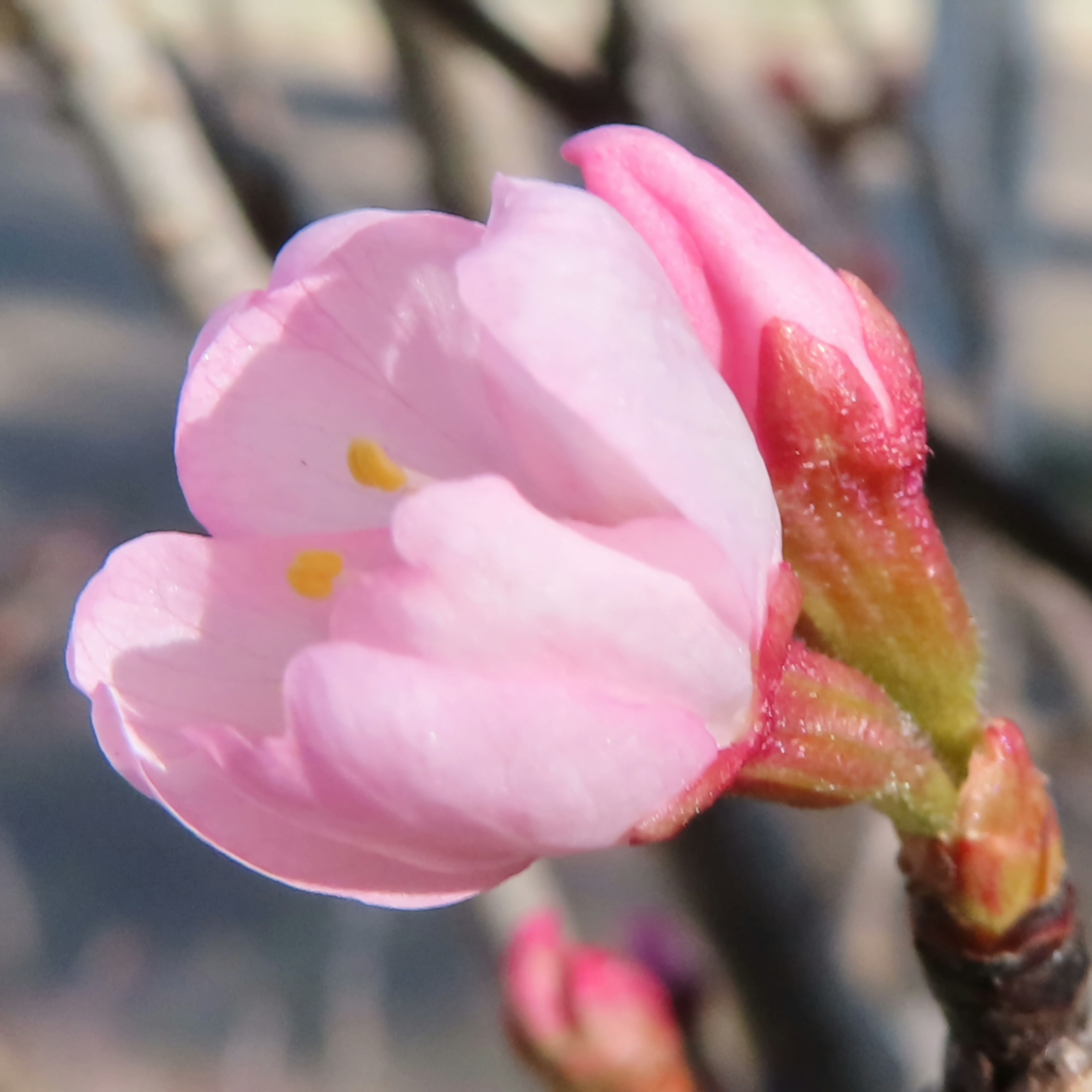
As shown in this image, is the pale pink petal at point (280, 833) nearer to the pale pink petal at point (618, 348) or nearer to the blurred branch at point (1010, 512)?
the pale pink petal at point (618, 348)

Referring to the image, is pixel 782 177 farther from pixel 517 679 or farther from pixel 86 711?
pixel 86 711

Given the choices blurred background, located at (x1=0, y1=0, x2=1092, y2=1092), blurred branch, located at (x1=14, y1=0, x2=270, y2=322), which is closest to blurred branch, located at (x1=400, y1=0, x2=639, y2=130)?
blurred background, located at (x1=0, y1=0, x2=1092, y2=1092)

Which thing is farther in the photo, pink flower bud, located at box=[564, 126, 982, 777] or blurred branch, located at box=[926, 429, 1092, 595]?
blurred branch, located at box=[926, 429, 1092, 595]

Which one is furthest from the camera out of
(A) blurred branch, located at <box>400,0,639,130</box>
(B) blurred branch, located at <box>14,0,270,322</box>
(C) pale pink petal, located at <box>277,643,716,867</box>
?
(A) blurred branch, located at <box>400,0,639,130</box>

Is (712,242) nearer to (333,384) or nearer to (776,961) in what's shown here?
(333,384)

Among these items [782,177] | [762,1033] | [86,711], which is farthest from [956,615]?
Answer: [86,711]

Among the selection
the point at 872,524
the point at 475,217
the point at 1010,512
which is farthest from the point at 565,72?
the point at 872,524

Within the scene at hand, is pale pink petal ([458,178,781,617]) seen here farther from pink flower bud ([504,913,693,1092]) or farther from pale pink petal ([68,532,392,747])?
pink flower bud ([504,913,693,1092])
